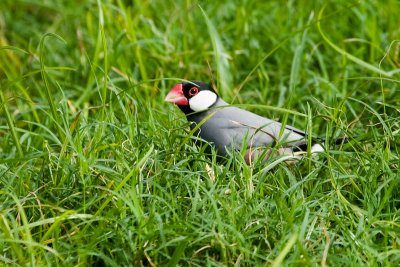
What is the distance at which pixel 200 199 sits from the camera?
331cm

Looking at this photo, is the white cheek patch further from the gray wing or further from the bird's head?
the gray wing

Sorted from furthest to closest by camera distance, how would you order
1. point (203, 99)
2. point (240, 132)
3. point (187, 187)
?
point (203, 99), point (240, 132), point (187, 187)

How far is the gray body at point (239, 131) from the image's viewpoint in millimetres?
3844

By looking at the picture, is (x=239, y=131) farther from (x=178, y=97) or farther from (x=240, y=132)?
(x=178, y=97)

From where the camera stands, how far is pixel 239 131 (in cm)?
389

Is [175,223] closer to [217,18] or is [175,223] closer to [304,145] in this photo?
[304,145]

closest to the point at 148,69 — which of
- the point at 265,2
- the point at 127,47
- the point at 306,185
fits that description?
the point at 127,47

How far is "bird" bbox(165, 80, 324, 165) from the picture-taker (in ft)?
12.3

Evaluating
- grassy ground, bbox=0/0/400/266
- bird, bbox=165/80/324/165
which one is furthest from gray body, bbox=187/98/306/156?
grassy ground, bbox=0/0/400/266

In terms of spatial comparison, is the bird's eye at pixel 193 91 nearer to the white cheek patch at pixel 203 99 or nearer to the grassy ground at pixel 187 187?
the white cheek patch at pixel 203 99

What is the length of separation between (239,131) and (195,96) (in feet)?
1.13

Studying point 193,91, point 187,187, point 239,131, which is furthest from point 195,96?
point 187,187

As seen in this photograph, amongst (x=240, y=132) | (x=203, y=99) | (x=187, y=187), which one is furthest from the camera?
(x=203, y=99)

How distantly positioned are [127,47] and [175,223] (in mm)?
2070
